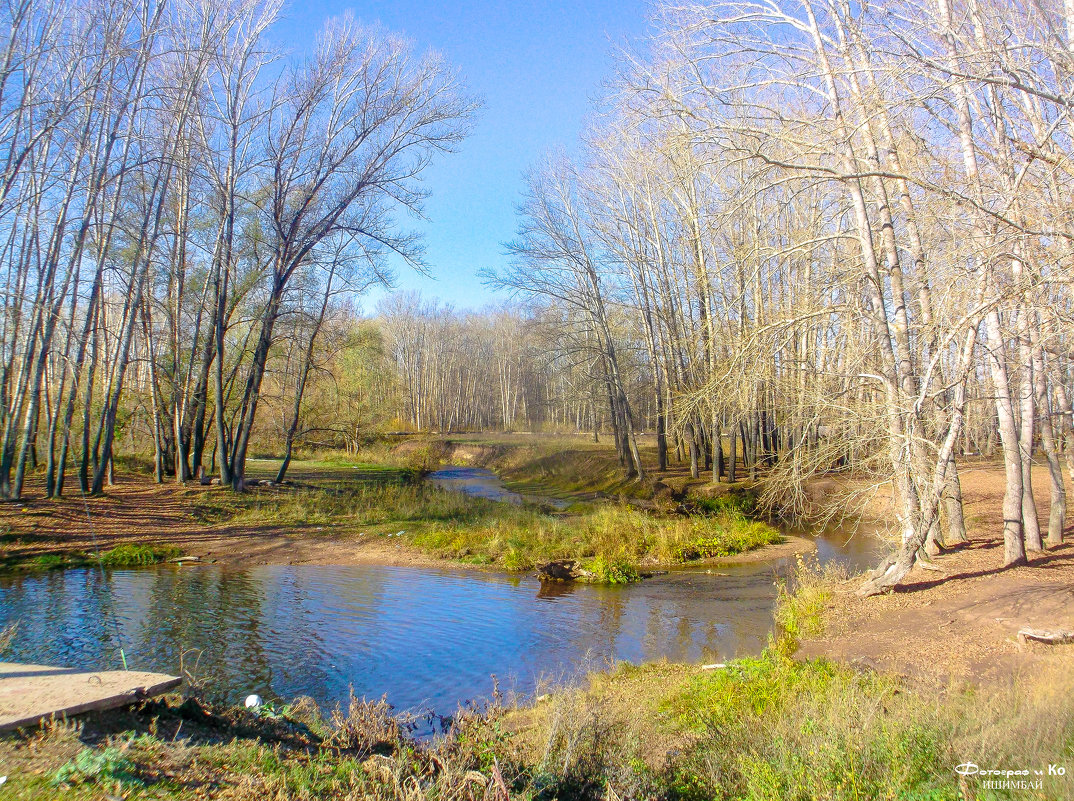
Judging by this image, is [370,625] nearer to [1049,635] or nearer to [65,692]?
[65,692]

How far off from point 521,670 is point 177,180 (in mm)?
21069

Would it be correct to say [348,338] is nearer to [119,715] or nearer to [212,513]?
[212,513]

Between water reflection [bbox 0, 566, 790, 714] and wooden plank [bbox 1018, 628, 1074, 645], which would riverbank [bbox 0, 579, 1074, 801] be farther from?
water reflection [bbox 0, 566, 790, 714]

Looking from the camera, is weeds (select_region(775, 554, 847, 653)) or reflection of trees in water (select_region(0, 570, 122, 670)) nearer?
reflection of trees in water (select_region(0, 570, 122, 670))

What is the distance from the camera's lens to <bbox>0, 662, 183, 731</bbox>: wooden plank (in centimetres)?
443

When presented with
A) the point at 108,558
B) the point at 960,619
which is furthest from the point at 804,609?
the point at 108,558

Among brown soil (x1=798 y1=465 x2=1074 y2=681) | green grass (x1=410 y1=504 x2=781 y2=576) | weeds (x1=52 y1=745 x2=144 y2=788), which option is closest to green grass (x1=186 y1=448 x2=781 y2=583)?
green grass (x1=410 y1=504 x2=781 y2=576)

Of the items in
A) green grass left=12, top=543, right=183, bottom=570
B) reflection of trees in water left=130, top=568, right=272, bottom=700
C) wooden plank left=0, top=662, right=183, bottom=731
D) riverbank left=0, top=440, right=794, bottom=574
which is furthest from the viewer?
riverbank left=0, top=440, right=794, bottom=574

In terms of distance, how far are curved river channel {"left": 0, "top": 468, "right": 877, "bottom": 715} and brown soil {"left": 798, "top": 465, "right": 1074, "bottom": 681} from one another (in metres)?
1.73

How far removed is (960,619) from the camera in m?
9.29

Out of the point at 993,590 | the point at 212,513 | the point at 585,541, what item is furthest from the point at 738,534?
the point at 212,513

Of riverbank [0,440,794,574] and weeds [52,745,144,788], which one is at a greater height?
weeds [52,745,144,788]

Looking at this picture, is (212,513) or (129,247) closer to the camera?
(212,513)

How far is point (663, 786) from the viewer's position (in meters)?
4.95
